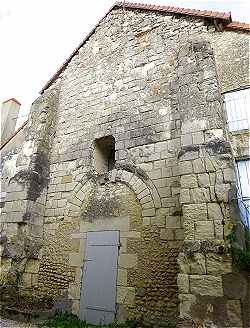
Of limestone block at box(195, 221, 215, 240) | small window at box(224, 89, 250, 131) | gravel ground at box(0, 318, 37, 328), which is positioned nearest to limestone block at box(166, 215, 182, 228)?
limestone block at box(195, 221, 215, 240)

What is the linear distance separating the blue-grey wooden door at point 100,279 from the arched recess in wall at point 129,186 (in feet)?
2.37

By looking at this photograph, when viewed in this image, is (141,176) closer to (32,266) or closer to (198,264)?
(198,264)

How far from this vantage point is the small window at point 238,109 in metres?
5.75

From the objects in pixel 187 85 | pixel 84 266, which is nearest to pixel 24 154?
pixel 84 266

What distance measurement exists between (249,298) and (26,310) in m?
3.84

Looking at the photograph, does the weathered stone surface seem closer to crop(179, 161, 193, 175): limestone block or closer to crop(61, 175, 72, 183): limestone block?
crop(179, 161, 193, 175): limestone block

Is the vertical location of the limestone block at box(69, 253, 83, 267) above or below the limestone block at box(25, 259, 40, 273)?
above

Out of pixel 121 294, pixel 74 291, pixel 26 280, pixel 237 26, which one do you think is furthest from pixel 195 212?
pixel 237 26

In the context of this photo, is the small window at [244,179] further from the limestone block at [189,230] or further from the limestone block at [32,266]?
the limestone block at [32,266]

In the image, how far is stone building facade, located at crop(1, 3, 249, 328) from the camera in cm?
369

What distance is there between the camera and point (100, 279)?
16.0 feet

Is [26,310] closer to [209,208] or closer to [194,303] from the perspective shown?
[194,303]

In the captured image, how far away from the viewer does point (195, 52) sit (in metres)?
5.16

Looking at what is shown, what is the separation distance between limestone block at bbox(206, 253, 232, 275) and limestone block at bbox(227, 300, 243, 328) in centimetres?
33
